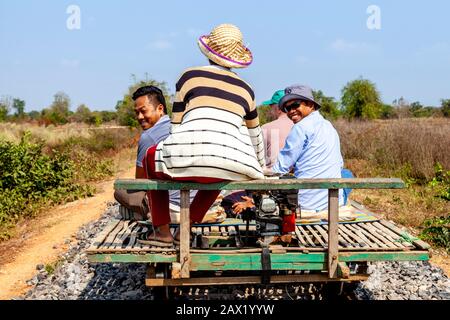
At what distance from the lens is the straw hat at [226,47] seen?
337cm

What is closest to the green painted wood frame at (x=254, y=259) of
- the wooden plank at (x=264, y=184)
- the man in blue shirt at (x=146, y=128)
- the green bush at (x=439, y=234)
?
the wooden plank at (x=264, y=184)

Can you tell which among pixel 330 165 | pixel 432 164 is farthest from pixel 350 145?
pixel 330 165

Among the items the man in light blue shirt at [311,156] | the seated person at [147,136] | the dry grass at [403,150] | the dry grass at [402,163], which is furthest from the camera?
the dry grass at [403,150]

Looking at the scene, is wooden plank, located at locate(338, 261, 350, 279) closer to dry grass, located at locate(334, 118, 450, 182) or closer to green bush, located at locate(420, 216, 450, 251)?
green bush, located at locate(420, 216, 450, 251)

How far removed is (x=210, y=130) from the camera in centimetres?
322

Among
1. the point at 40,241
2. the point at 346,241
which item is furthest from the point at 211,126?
the point at 40,241

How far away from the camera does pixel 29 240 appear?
27.2ft

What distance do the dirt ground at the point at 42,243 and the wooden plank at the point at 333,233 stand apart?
135 inches

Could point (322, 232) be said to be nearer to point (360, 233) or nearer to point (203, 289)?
point (360, 233)

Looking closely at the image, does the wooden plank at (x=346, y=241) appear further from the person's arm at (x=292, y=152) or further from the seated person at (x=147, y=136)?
the seated person at (x=147, y=136)

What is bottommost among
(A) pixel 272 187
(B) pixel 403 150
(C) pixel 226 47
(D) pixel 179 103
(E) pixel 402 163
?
(E) pixel 402 163

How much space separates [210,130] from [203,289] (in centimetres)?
259

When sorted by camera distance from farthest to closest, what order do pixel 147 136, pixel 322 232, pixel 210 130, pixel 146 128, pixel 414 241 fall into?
1. pixel 146 128
2. pixel 147 136
3. pixel 322 232
4. pixel 414 241
5. pixel 210 130
